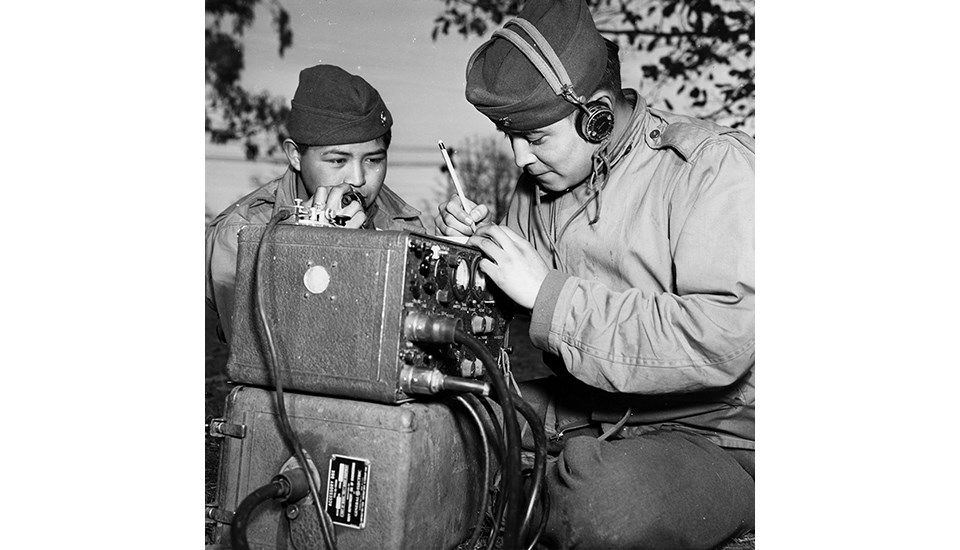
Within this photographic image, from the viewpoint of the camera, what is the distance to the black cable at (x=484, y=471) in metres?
1.68

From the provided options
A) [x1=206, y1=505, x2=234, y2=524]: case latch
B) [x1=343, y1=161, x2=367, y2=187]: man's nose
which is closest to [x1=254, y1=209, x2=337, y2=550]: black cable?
[x1=206, y1=505, x2=234, y2=524]: case latch

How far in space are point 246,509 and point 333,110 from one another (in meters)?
1.46

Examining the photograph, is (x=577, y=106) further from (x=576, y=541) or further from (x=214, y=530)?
(x=214, y=530)

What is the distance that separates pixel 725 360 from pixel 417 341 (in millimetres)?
682

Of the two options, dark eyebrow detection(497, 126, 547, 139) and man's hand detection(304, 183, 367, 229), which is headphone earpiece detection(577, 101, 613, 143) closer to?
dark eyebrow detection(497, 126, 547, 139)

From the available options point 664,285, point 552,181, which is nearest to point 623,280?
point 664,285

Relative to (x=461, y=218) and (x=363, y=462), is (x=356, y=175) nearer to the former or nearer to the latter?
(x=461, y=218)

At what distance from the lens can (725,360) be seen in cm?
179

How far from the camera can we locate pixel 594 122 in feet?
6.45

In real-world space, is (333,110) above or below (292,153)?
above

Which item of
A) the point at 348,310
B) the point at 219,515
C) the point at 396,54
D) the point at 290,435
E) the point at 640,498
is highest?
the point at 396,54

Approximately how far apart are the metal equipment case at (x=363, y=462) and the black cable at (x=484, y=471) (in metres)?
0.03

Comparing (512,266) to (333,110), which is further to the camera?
(333,110)

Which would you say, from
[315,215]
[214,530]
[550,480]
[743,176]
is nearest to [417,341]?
[315,215]
